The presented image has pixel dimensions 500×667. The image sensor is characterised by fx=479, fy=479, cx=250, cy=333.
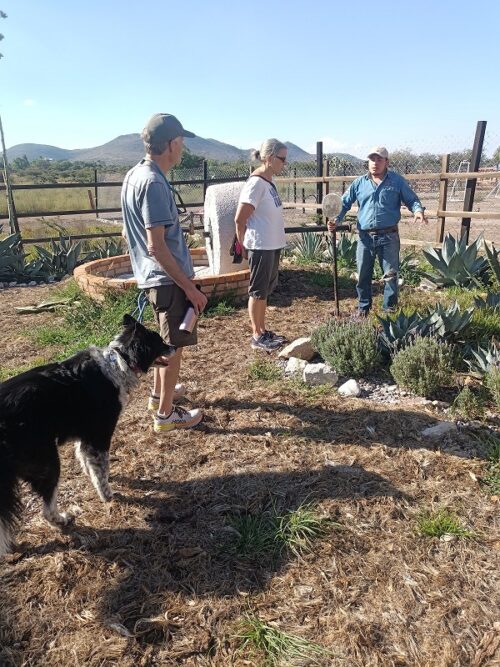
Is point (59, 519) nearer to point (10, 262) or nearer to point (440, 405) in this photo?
point (440, 405)

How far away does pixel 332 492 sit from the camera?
2.86 meters

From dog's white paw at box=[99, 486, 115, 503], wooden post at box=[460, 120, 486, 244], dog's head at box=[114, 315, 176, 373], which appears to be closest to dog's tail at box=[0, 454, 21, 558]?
dog's white paw at box=[99, 486, 115, 503]

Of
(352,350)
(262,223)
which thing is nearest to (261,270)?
(262,223)

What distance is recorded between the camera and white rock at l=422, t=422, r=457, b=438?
11.0 feet

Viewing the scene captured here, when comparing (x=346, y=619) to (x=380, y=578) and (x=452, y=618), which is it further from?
(x=452, y=618)

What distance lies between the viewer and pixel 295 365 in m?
4.44

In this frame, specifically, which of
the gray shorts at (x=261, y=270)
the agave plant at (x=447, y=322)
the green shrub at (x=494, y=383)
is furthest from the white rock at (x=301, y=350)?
the green shrub at (x=494, y=383)

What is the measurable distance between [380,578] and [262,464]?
1.09 m

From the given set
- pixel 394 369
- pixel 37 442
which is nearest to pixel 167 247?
pixel 37 442

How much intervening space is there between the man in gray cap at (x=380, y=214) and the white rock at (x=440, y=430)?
2.42 meters

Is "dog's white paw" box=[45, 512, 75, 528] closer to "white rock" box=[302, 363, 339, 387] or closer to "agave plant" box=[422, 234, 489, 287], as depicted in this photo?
"white rock" box=[302, 363, 339, 387]

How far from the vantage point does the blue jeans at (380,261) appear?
538 cm

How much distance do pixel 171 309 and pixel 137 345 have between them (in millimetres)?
403

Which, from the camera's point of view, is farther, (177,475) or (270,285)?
(270,285)
